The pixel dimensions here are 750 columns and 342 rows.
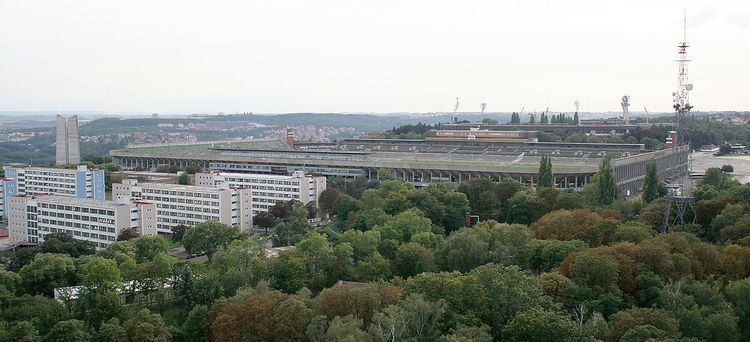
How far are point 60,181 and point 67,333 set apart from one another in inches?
696

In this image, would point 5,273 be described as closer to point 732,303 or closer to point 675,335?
point 675,335

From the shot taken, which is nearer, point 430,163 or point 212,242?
point 212,242

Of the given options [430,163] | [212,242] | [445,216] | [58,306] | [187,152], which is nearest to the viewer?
[58,306]

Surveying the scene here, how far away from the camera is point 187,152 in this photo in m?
38.5

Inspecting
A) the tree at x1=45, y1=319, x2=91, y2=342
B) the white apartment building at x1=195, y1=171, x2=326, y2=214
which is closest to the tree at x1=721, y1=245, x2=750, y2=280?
the tree at x1=45, y1=319, x2=91, y2=342

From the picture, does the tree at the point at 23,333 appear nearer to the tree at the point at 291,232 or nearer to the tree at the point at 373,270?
the tree at the point at 373,270

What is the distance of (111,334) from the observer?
10.2 meters

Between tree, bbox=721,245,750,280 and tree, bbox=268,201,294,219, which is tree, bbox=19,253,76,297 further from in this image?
tree, bbox=721,245,750,280

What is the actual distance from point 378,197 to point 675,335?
1252cm

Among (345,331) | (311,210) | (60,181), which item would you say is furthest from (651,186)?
(60,181)

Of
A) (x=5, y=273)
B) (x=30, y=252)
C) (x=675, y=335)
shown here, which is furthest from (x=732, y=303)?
(x=30, y=252)

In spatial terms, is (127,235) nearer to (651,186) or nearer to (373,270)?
(373,270)

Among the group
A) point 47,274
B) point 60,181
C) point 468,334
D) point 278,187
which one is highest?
point 60,181

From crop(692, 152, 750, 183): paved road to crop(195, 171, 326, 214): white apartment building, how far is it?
16657 millimetres
